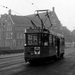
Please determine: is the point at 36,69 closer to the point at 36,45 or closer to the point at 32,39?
the point at 36,45

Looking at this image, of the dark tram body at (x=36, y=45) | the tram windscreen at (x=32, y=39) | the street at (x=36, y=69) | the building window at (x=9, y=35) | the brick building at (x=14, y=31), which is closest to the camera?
the street at (x=36, y=69)

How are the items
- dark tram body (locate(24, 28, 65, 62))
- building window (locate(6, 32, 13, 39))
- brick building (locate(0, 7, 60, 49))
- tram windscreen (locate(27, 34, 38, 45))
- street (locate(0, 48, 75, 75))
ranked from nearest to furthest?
street (locate(0, 48, 75, 75)), dark tram body (locate(24, 28, 65, 62)), tram windscreen (locate(27, 34, 38, 45)), brick building (locate(0, 7, 60, 49)), building window (locate(6, 32, 13, 39))

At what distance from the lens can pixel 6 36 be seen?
7988cm

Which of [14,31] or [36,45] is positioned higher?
[14,31]

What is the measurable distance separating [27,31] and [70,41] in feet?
278

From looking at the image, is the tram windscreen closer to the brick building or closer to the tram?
the tram

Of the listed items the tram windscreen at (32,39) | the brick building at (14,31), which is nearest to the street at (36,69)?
the tram windscreen at (32,39)

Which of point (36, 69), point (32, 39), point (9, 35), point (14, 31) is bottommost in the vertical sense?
point (36, 69)

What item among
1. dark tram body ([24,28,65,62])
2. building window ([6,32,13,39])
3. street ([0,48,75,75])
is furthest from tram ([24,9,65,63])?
building window ([6,32,13,39])

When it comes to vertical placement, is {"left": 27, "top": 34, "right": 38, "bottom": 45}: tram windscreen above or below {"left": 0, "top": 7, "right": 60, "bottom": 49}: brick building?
below

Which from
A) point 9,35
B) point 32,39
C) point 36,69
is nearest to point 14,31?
point 9,35

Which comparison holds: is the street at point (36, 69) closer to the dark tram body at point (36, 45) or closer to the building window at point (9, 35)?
the dark tram body at point (36, 45)

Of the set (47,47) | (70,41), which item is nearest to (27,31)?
(47,47)

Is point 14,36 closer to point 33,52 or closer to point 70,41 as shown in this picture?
point 70,41
